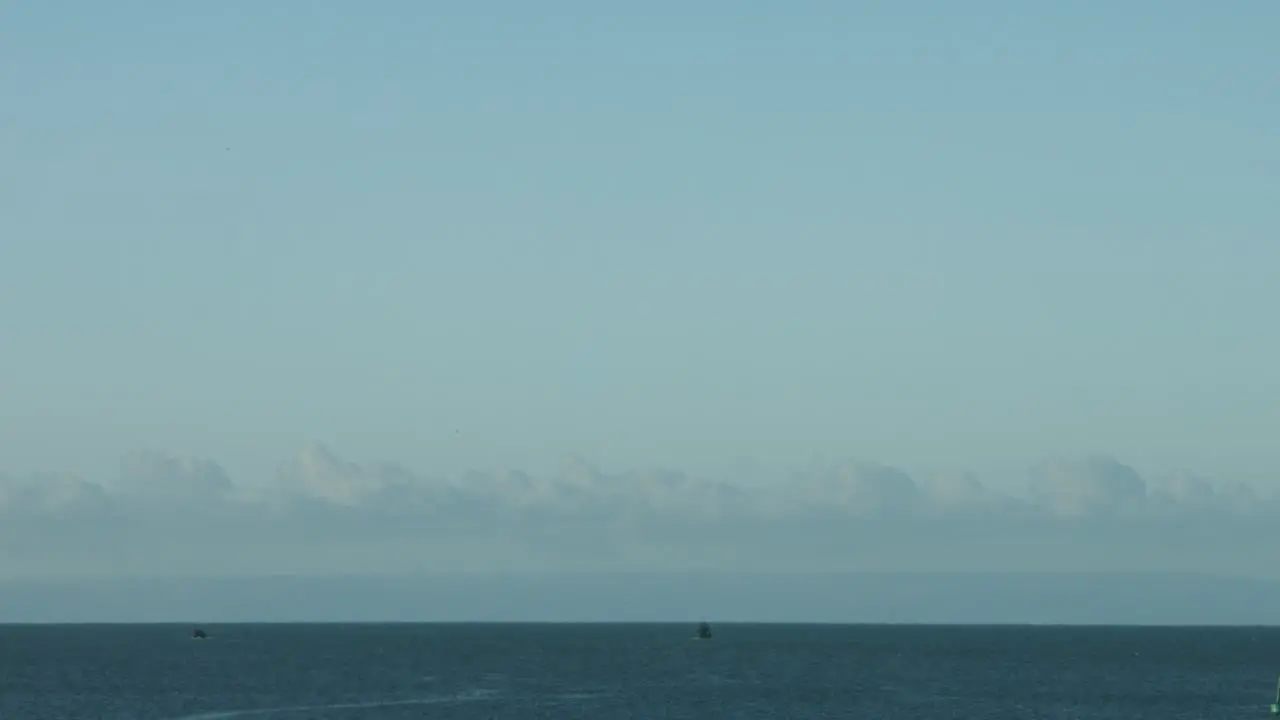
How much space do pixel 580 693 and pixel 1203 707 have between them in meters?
64.9

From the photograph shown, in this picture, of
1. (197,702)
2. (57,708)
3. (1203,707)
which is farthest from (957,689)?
(57,708)

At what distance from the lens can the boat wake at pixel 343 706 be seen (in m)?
156

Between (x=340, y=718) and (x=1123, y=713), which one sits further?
(x=1123, y=713)

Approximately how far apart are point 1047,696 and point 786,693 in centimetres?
2862

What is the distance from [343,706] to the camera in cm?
16700

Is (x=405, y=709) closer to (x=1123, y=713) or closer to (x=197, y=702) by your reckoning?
(x=197, y=702)

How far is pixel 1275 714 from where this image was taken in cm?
16912

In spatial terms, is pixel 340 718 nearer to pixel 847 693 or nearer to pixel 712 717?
pixel 712 717

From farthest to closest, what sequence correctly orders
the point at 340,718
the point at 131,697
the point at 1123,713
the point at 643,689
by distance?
the point at 643,689 → the point at 131,697 → the point at 1123,713 → the point at 340,718

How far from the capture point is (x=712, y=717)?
156 metres

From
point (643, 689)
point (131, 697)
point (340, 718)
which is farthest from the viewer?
point (643, 689)

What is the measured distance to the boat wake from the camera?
156m

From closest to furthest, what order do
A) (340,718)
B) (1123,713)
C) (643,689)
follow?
(340,718) < (1123,713) < (643,689)

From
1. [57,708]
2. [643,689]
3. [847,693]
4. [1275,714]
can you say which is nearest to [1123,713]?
[1275,714]
